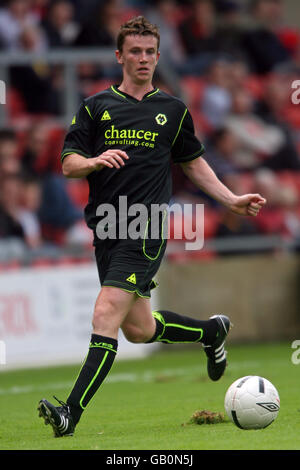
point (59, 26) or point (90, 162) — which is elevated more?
point (59, 26)

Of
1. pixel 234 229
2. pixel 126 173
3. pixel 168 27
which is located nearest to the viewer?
pixel 126 173

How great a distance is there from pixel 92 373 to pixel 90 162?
4.27ft

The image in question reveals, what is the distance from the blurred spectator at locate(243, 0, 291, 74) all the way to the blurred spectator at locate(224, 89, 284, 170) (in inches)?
57.6

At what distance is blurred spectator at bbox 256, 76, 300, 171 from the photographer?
16.9 metres

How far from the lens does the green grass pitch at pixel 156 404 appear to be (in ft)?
18.8

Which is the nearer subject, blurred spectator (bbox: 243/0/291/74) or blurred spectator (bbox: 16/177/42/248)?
blurred spectator (bbox: 16/177/42/248)

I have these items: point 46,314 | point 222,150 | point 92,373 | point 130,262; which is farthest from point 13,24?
point 92,373

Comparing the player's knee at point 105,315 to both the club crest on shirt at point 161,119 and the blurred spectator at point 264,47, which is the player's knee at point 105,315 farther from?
the blurred spectator at point 264,47

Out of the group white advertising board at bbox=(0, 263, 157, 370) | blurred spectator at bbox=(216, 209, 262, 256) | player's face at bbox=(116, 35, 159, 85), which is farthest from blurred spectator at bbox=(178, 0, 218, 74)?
player's face at bbox=(116, 35, 159, 85)

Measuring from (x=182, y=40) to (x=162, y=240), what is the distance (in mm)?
11568

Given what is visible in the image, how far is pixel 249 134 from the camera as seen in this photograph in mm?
16609

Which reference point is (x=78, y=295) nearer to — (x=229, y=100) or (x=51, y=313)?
(x=51, y=313)

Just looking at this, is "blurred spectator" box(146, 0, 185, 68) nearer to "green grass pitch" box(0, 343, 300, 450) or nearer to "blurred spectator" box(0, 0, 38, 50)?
"blurred spectator" box(0, 0, 38, 50)

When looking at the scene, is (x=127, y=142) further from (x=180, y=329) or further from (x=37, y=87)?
(x=37, y=87)
